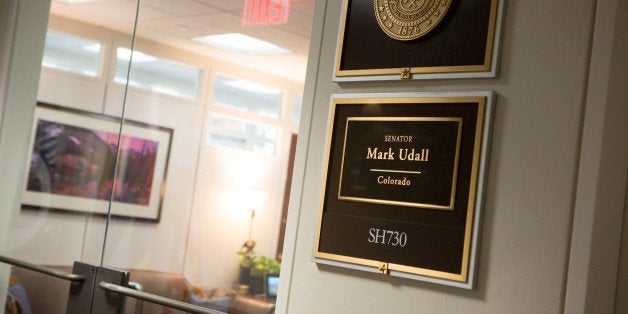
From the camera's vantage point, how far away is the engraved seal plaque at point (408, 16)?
2.21 m

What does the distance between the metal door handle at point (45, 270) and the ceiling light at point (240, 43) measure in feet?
3.78

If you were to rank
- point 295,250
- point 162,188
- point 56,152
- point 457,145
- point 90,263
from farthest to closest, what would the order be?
1. point 56,152
2. point 90,263
3. point 162,188
4. point 295,250
5. point 457,145

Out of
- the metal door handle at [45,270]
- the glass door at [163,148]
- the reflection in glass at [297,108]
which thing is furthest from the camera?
the metal door handle at [45,270]

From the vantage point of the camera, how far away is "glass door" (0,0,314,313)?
106 inches

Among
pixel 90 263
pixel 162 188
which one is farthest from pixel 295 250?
pixel 90 263

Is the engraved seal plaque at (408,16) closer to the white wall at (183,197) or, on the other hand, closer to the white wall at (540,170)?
the white wall at (540,170)

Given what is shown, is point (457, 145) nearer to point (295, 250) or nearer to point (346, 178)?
point (346, 178)

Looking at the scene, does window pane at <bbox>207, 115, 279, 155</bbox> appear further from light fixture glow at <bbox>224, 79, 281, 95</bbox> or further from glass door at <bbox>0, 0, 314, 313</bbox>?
light fixture glow at <bbox>224, 79, 281, 95</bbox>

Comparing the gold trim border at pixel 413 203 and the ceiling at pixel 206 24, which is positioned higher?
the ceiling at pixel 206 24

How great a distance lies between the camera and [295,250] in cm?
249

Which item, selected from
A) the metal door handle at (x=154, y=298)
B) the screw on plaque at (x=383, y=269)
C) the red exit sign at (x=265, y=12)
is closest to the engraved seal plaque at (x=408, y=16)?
the red exit sign at (x=265, y=12)

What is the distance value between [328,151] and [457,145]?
45cm

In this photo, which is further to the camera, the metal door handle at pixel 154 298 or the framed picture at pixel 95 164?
the framed picture at pixel 95 164

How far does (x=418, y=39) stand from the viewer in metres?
2.25
